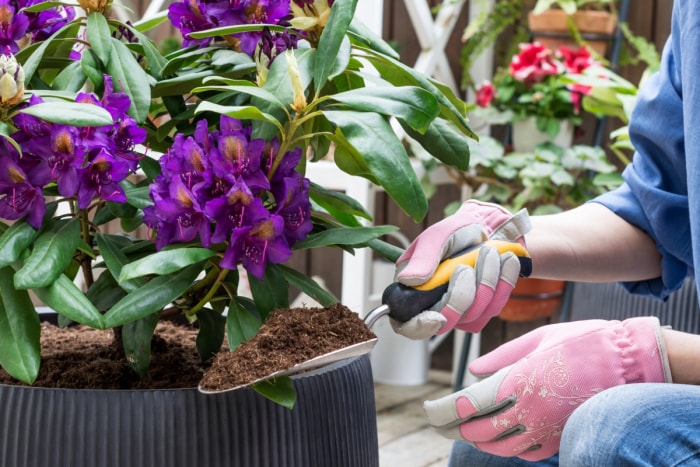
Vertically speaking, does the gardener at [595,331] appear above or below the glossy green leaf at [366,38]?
below

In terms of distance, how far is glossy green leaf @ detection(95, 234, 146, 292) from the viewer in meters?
0.83

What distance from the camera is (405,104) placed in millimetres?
792

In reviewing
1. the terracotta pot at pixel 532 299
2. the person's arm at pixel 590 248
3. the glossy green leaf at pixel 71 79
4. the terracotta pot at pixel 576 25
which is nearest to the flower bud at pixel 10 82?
the glossy green leaf at pixel 71 79

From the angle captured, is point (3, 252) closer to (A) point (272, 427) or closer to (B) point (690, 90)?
(A) point (272, 427)

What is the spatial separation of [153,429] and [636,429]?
44 cm

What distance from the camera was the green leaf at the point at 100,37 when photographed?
856mm

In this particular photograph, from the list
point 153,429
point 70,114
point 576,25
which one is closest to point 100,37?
point 70,114

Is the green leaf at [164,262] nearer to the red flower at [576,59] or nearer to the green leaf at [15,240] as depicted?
the green leaf at [15,240]

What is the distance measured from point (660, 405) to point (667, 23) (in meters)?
1.97

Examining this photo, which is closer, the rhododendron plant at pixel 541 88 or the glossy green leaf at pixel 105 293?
the glossy green leaf at pixel 105 293

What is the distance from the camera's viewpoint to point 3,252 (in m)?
0.78

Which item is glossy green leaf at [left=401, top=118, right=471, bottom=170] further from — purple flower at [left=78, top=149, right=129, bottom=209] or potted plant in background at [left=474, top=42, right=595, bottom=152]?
potted plant in background at [left=474, top=42, right=595, bottom=152]

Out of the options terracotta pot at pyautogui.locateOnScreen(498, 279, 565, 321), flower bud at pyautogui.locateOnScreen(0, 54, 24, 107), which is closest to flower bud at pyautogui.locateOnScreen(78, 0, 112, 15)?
flower bud at pyautogui.locateOnScreen(0, 54, 24, 107)

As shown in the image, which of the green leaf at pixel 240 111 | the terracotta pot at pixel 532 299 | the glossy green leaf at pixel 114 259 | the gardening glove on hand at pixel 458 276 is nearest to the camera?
the green leaf at pixel 240 111
